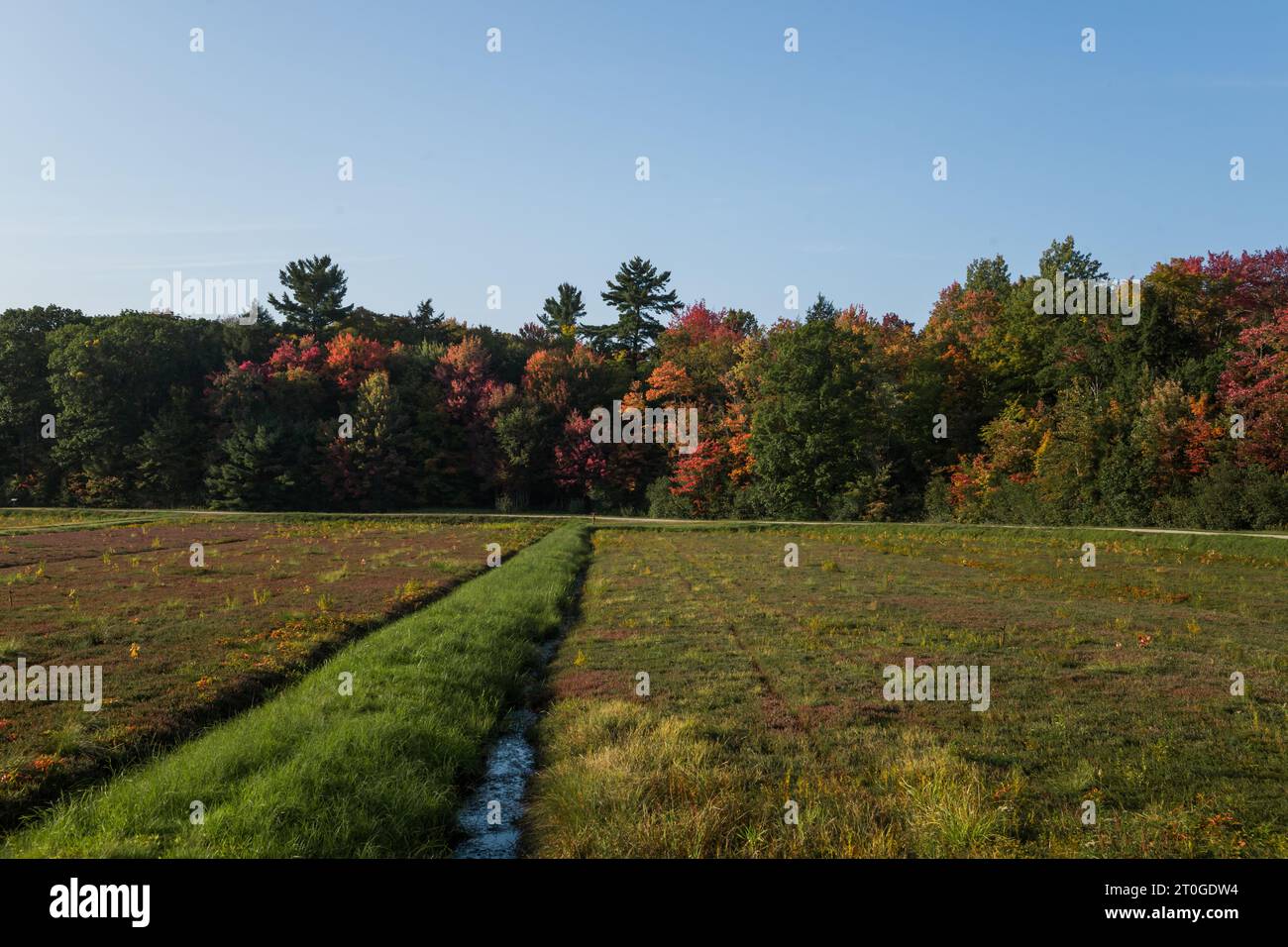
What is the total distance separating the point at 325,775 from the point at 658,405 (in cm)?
5914

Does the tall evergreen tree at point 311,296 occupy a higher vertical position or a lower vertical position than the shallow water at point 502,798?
higher

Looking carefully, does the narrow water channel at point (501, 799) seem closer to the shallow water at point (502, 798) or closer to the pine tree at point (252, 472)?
the shallow water at point (502, 798)

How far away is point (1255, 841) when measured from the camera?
6082 millimetres

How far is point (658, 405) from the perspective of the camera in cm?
6562

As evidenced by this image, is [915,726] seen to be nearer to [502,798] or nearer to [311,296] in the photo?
[502,798]

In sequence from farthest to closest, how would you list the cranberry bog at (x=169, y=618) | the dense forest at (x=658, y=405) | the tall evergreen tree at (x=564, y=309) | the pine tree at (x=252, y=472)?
the tall evergreen tree at (x=564, y=309), the pine tree at (x=252, y=472), the dense forest at (x=658, y=405), the cranberry bog at (x=169, y=618)

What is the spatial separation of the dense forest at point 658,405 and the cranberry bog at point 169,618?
23.4m

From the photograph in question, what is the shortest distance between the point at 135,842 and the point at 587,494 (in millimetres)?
58082

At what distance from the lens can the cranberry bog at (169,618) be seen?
28.5ft

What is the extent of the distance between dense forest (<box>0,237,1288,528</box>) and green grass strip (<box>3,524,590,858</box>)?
43.1 meters
